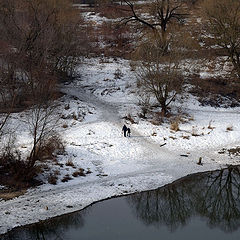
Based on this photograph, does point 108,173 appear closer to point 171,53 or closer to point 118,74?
point 171,53

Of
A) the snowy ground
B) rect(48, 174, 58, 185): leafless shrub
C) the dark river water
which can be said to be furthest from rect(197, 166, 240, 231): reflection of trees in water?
rect(48, 174, 58, 185): leafless shrub

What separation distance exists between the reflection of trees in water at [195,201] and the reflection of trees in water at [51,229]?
3.06 metres

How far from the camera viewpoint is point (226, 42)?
3250cm

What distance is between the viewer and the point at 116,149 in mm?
23828

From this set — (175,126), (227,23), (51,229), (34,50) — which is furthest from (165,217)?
(227,23)

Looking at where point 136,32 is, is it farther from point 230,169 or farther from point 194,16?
point 230,169

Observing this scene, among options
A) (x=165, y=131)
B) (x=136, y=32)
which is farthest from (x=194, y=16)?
(x=165, y=131)

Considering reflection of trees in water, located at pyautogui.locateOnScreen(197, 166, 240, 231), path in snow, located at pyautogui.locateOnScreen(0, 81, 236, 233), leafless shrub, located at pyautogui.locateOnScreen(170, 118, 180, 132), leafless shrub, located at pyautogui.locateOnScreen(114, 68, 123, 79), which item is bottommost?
reflection of trees in water, located at pyautogui.locateOnScreen(197, 166, 240, 231)

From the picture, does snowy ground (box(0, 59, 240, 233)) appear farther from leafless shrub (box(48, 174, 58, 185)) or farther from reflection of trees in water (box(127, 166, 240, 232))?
reflection of trees in water (box(127, 166, 240, 232))

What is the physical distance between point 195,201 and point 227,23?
1877 cm

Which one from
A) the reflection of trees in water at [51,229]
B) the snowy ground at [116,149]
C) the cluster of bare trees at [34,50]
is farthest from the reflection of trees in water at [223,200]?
the cluster of bare trees at [34,50]

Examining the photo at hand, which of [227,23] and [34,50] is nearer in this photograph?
[34,50]

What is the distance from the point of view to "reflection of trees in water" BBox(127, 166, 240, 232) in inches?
712

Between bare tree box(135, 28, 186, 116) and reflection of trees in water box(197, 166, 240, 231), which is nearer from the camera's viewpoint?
reflection of trees in water box(197, 166, 240, 231)
